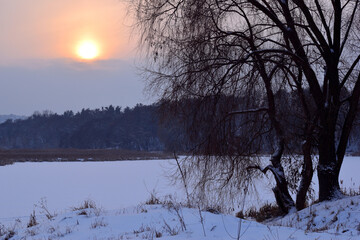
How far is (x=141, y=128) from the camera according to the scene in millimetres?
88750

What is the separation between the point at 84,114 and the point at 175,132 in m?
112

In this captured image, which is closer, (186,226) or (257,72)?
(186,226)

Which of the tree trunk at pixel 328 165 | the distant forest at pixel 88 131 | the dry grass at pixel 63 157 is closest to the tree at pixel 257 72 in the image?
the tree trunk at pixel 328 165

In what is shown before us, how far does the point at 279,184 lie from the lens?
27.9ft

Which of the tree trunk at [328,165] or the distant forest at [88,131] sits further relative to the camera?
the distant forest at [88,131]

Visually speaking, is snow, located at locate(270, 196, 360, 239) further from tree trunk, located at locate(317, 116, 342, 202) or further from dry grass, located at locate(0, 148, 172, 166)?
dry grass, located at locate(0, 148, 172, 166)

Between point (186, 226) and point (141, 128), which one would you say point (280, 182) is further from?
point (141, 128)

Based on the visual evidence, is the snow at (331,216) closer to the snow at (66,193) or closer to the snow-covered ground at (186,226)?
the snow-covered ground at (186,226)

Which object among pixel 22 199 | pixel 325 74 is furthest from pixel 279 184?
pixel 22 199

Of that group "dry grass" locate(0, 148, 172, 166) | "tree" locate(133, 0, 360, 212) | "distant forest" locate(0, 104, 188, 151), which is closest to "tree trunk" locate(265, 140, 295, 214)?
"tree" locate(133, 0, 360, 212)

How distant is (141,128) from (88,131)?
16174 mm

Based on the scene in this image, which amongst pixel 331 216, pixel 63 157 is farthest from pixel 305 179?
pixel 63 157

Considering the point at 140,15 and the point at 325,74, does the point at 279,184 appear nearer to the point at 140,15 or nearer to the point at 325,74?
the point at 325,74

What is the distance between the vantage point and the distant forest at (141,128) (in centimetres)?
807
